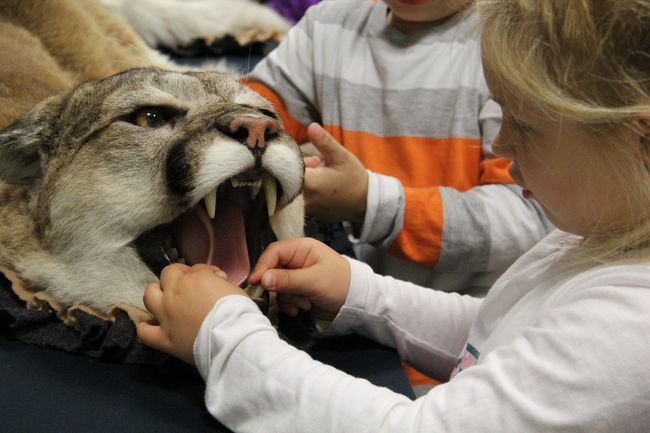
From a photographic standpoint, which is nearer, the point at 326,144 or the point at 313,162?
the point at 326,144

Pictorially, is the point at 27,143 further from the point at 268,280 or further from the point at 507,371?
the point at 507,371

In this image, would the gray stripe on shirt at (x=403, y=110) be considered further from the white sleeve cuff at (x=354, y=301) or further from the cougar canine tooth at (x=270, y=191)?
the cougar canine tooth at (x=270, y=191)

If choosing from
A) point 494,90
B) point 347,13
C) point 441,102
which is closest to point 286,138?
point 494,90

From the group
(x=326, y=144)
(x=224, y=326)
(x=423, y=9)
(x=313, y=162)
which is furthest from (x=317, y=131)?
(x=224, y=326)

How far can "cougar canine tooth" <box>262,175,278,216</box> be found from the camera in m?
1.03

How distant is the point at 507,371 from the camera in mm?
778

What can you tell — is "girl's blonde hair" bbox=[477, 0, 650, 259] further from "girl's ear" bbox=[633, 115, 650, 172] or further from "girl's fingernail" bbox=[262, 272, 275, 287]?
→ "girl's fingernail" bbox=[262, 272, 275, 287]

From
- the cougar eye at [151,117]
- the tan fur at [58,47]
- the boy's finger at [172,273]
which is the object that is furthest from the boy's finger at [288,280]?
the tan fur at [58,47]

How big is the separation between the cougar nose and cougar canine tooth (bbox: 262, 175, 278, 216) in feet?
0.20

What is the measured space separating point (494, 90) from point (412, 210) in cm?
61

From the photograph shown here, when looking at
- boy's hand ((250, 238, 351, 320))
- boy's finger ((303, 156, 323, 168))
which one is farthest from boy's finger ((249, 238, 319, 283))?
boy's finger ((303, 156, 323, 168))

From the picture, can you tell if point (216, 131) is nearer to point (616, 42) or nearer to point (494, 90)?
point (494, 90)

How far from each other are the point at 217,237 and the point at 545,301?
44cm

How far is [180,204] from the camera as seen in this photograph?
997 mm
